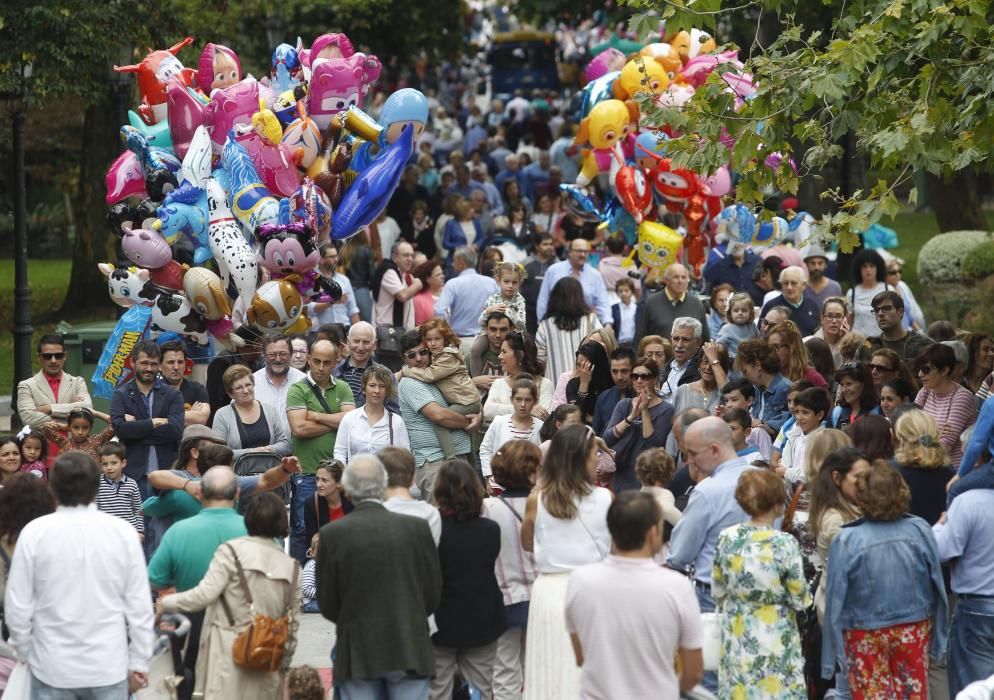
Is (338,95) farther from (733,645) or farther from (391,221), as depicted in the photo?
(733,645)

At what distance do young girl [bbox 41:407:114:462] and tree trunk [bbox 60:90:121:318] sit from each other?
1235cm

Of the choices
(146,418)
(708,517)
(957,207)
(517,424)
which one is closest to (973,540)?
(708,517)

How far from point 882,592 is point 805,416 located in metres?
2.23

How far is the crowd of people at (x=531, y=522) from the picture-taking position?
690cm

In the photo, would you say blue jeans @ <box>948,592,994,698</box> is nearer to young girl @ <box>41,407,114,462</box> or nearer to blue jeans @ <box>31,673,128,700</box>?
blue jeans @ <box>31,673,128,700</box>

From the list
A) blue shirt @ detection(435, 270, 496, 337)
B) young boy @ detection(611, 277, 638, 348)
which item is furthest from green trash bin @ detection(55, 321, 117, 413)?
young boy @ detection(611, 277, 638, 348)

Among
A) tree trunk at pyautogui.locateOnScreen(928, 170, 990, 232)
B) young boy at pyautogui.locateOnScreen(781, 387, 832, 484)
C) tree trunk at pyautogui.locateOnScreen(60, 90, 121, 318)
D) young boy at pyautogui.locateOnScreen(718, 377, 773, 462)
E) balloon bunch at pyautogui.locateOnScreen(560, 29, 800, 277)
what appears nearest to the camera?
young boy at pyautogui.locateOnScreen(781, 387, 832, 484)

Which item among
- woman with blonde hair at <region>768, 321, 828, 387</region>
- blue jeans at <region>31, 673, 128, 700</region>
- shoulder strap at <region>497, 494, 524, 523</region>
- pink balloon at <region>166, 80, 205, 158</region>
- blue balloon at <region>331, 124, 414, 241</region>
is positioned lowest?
blue jeans at <region>31, 673, 128, 700</region>

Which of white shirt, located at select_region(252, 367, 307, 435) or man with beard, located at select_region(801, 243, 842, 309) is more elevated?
man with beard, located at select_region(801, 243, 842, 309)

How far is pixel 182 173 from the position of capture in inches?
556

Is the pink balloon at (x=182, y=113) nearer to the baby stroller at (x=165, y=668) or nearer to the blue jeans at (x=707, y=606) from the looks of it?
the baby stroller at (x=165, y=668)

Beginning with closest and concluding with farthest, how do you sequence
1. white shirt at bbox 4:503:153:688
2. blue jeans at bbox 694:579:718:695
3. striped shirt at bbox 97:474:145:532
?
white shirt at bbox 4:503:153:688 < blue jeans at bbox 694:579:718:695 < striped shirt at bbox 97:474:145:532

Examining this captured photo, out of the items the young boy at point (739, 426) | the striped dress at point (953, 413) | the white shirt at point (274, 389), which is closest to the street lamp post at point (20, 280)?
the white shirt at point (274, 389)

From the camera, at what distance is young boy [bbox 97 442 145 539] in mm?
10078
